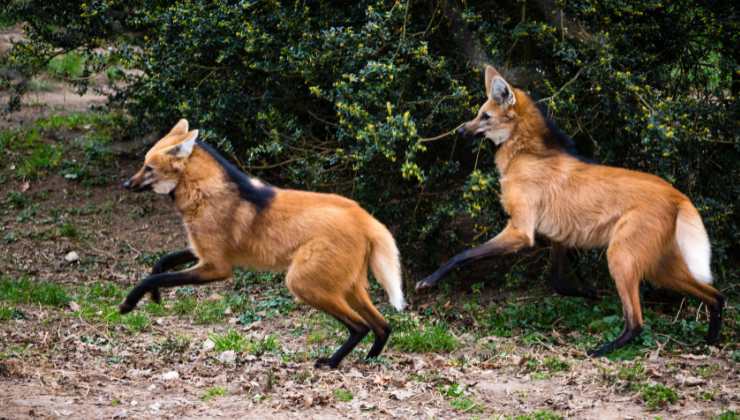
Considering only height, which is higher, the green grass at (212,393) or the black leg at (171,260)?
the black leg at (171,260)

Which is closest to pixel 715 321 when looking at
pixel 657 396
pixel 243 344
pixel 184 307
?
pixel 657 396

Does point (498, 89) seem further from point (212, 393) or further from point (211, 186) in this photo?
point (212, 393)

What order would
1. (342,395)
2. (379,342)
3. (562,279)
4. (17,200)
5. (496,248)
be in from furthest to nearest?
1. (17,200)
2. (562,279)
3. (496,248)
4. (379,342)
5. (342,395)

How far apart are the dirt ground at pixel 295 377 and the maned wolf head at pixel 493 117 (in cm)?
127

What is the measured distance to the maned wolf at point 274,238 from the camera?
4.59 meters

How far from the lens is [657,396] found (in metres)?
4.05

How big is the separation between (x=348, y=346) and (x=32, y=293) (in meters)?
2.64

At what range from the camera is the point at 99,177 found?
8.73 m

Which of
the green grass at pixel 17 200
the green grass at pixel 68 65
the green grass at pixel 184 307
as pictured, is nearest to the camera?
the green grass at pixel 184 307

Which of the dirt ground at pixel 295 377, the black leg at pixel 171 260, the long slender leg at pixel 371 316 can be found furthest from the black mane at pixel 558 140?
the black leg at pixel 171 260

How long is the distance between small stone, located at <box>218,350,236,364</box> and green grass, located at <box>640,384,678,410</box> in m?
2.13

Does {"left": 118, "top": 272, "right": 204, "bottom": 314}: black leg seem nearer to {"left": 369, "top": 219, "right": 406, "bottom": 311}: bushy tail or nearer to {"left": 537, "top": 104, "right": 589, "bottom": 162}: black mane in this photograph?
{"left": 369, "top": 219, "right": 406, "bottom": 311}: bushy tail

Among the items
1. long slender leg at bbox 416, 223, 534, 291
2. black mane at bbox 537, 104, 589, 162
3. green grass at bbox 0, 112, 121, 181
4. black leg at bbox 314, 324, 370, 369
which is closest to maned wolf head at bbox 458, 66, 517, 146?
black mane at bbox 537, 104, 589, 162

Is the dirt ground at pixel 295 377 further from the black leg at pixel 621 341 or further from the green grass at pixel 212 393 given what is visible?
the black leg at pixel 621 341
